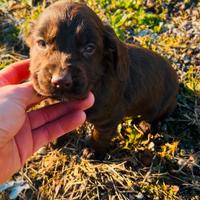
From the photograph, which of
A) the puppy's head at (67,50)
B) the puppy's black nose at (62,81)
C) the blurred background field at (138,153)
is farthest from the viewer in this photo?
the blurred background field at (138,153)

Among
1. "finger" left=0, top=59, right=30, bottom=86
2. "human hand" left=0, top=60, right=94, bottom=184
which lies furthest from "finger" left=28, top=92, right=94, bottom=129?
"finger" left=0, top=59, right=30, bottom=86

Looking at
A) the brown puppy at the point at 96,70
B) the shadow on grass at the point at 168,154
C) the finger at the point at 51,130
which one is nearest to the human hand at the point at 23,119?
the finger at the point at 51,130

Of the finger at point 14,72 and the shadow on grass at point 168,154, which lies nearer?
the finger at point 14,72

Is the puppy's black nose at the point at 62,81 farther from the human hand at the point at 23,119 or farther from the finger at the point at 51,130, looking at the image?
the finger at the point at 51,130

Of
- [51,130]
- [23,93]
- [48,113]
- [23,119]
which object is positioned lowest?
[51,130]

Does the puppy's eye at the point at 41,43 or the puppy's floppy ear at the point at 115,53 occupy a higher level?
the puppy's eye at the point at 41,43

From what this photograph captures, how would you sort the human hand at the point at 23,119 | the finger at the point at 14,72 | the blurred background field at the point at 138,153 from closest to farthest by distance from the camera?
1. the human hand at the point at 23,119
2. the finger at the point at 14,72
3. the blurred background field at the point at 138,153

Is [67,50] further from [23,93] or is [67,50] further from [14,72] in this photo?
[14,72]

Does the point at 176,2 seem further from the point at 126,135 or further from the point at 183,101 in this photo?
the point at 126,135

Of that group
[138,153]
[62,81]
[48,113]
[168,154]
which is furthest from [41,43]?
[168,154]
